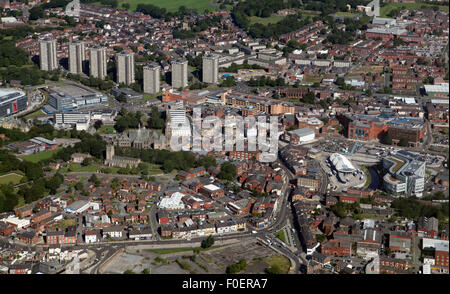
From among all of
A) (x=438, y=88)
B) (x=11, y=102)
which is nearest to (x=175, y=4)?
(x=11, y=102)

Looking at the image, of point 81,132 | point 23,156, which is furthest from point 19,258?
point 81,132

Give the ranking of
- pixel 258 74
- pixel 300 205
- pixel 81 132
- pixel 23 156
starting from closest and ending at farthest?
pixel 300 205 < pixel 23 156 < pixel 81 132 < pixel 258 74

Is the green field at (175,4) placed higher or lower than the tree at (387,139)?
higher

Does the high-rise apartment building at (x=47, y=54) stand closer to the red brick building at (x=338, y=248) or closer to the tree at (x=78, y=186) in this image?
the tree at (x=78, y=186)

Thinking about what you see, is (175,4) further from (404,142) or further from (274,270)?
(274,270)

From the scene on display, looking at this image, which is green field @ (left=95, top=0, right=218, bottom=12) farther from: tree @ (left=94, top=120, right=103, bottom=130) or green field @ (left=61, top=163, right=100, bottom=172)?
green field @ (left=61, top=163, right=100, bottom=172)

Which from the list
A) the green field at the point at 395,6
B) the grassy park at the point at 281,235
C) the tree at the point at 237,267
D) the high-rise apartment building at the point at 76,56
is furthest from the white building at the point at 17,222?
the green field at the point at 395,6

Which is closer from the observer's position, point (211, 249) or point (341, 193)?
point (211, 249)
